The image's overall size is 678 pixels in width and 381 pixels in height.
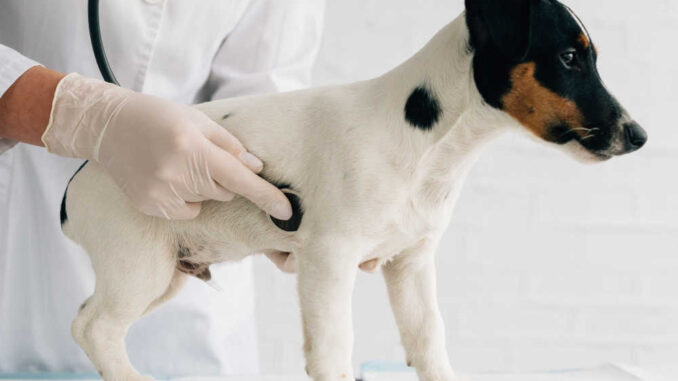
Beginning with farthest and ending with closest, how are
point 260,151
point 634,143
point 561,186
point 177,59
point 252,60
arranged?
point 561,186, point 252,60, point 177,59, point 260,151, point 634,143

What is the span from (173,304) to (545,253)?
3.87 ft

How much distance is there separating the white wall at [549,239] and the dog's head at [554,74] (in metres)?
1.23

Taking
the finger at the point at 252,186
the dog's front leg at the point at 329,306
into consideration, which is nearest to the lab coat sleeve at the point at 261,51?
the finger at the point at 252,186

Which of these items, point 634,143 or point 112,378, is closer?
point 634,143

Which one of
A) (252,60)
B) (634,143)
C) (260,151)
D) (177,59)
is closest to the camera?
(634,143)

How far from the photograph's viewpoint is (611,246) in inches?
81.3

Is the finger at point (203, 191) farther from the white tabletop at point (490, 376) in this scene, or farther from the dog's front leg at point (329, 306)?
the white tabletop at point (490, 376)

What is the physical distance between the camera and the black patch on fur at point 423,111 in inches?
32.0

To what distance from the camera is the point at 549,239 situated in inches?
80.6

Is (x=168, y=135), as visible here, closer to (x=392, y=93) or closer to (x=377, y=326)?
(x=392, y=93)

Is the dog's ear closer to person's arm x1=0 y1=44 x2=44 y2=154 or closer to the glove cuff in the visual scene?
the glove cuff

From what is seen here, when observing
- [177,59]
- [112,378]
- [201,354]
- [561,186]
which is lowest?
[561,186]

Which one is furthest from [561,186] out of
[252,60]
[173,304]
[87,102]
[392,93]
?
[87,102]

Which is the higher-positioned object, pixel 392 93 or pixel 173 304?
pixel 392 93
